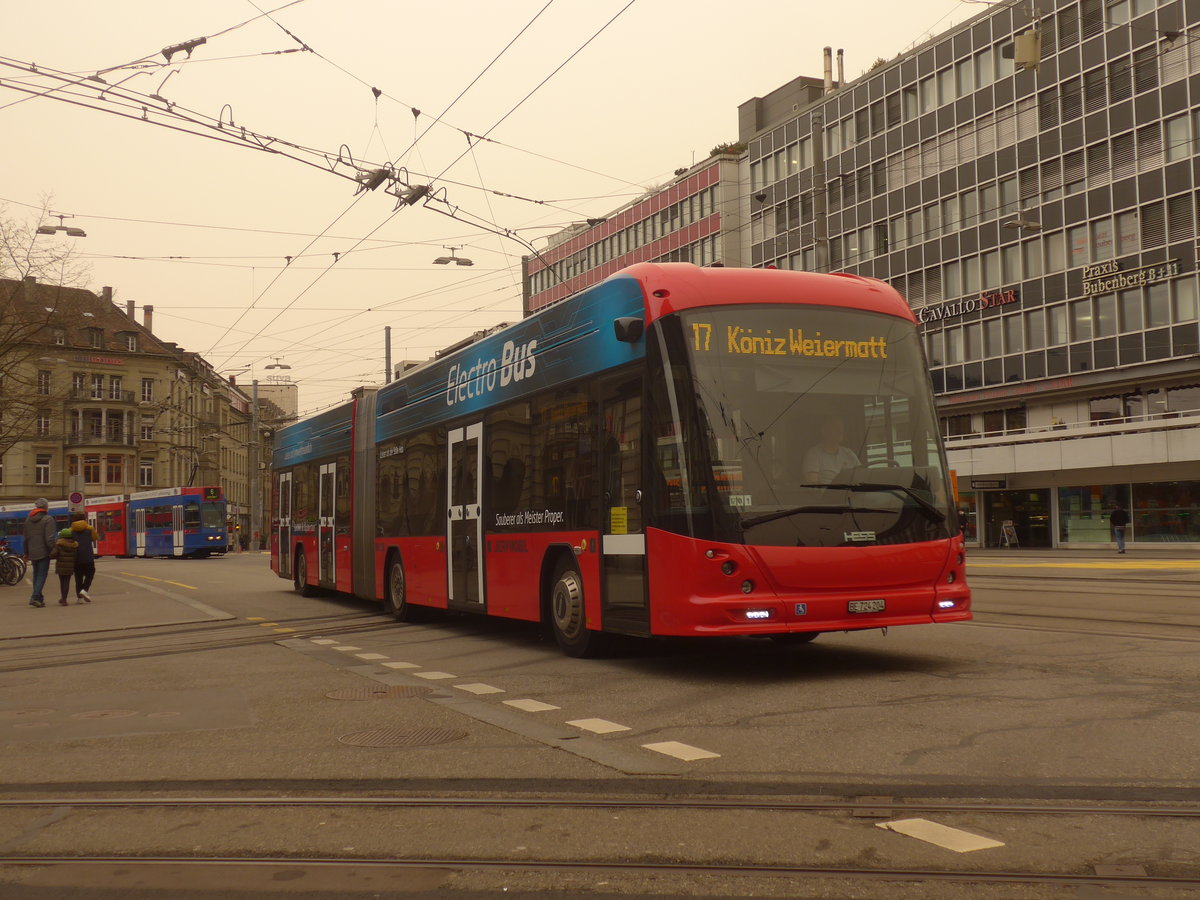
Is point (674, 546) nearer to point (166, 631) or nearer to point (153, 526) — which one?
point (166, 631)

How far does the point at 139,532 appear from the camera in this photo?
5825cm

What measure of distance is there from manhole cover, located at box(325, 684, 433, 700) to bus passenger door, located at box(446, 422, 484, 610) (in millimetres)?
3588

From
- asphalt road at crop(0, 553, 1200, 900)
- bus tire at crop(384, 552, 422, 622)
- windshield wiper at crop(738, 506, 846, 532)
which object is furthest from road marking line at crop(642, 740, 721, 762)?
bus tire at crop(384, 552, 422, 622)

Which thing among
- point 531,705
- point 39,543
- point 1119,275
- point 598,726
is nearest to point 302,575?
point 39,543

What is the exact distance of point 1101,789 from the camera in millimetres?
5383

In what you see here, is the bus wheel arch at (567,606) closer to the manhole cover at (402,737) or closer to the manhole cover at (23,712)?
the manhole cover at (402,737)

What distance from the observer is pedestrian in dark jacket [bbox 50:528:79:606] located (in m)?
21.4

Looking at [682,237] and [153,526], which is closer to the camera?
[153,526]

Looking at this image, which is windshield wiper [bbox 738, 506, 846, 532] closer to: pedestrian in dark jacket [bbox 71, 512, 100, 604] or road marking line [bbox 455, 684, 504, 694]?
road marking line [bbox 455, 684, 504, 694]

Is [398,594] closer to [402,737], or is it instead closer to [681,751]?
[402,737]

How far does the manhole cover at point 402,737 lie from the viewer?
281 inches

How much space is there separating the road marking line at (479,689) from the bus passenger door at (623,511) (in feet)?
3.84

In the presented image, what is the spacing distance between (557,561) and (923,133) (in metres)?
41.1

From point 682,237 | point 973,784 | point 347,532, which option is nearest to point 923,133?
point 682,237
